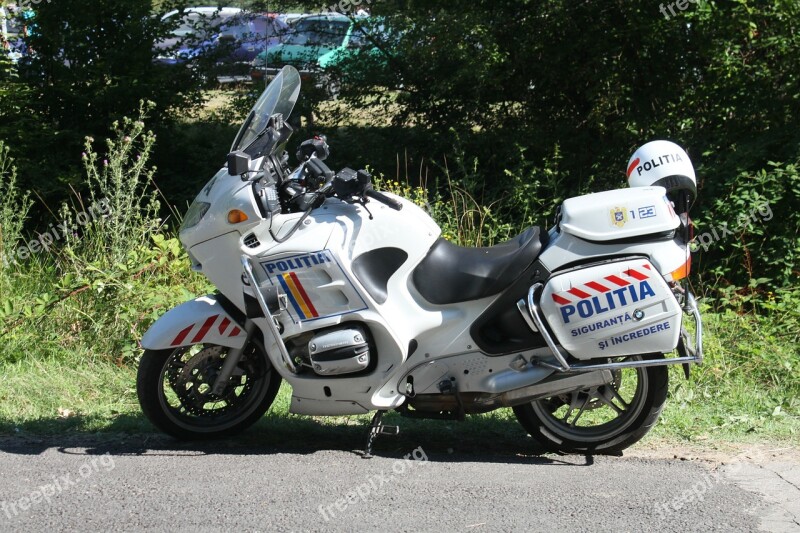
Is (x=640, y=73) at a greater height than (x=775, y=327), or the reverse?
(x=640, y=73)

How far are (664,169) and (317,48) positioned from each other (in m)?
7.24

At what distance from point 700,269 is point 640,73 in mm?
2414

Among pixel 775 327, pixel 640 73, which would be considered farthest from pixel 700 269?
pixel 640 73

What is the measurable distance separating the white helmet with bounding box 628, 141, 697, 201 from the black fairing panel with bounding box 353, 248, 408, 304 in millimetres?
1303

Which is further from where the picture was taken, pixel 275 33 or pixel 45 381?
pixel 275 33

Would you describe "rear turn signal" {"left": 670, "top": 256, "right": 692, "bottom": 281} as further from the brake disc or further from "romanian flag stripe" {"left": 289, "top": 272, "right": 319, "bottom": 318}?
the brake disc

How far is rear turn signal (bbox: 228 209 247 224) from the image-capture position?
477 centimetres

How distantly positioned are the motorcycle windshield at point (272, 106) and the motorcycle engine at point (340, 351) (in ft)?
3.70


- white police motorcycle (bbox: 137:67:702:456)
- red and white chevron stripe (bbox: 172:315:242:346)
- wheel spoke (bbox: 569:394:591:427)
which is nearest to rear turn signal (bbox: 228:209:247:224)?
white police motorcycle (bbox: 137:67:702:456)

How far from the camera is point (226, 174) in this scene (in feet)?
16.2

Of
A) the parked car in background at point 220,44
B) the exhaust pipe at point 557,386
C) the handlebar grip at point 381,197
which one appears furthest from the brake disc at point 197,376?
the parked car in background at point 220,44

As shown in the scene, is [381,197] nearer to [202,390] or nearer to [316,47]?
[202,390]

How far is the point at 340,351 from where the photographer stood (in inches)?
189

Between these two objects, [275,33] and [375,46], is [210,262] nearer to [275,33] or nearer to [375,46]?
[375,46]
